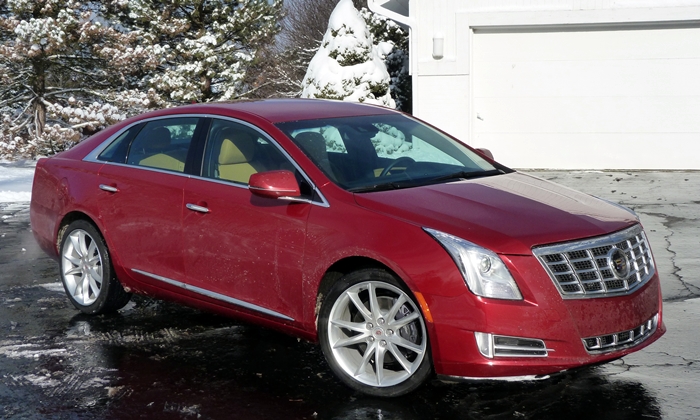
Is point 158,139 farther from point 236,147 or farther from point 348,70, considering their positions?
point 348,70

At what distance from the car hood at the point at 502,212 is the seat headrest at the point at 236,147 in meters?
1.00

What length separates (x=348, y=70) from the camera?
16938mm

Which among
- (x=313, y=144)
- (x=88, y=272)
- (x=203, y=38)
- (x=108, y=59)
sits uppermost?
(x=203, y=38)

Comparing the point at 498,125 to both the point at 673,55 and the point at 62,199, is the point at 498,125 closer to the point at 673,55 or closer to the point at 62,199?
the point at 673,55

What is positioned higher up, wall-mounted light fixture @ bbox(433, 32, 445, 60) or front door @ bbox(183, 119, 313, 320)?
wall-mounted light fixture @ bbox(433, 32, 445, 60)

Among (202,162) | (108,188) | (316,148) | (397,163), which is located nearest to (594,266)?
(397,163)

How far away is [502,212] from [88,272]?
3.28 meters

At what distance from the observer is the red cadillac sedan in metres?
4.28

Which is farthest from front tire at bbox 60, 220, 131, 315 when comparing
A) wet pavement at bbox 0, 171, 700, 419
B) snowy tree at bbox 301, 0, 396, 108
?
snowy tree at bbox 301, 0, 396, 108

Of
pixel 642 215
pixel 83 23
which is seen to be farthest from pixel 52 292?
pixel 83 23

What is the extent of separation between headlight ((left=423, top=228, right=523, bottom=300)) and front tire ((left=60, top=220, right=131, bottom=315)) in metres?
3.00

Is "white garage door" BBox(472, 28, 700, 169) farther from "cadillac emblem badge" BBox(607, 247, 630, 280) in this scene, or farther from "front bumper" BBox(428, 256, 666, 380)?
"front bumper" BBox(428, 256, 666, 380)

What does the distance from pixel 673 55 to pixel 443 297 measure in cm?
1148

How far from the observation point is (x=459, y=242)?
4324 mm
